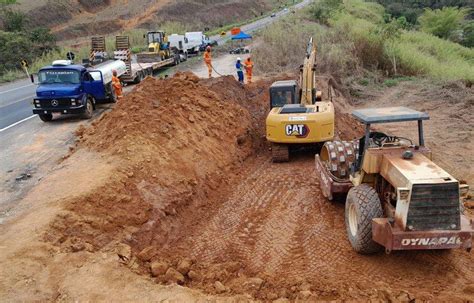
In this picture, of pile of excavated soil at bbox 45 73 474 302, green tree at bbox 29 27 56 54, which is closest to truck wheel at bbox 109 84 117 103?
pile of excavated soil at bbox 45 73 474 302

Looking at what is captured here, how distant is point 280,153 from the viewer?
12172 mm

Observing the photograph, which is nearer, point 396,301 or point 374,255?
point 396,301

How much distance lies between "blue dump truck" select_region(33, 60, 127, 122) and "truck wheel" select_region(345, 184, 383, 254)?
11497 millimetres

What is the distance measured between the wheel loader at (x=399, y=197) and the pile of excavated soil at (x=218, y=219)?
0.62 metres

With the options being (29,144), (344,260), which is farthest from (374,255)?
(29,144)

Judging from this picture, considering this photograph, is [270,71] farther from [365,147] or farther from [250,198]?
[365,147]

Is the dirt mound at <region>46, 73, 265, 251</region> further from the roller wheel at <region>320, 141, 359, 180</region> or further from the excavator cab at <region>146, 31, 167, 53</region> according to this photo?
the excavator cab at <region>146, 31, 167, 53</region>

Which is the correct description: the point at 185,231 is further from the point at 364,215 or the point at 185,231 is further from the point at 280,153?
the point at 280,153

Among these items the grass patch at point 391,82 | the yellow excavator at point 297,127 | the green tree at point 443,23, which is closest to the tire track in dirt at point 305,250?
the yellow excavator at point 297,127

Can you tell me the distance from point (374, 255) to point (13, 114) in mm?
16139

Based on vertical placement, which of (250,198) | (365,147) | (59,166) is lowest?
(250,198)

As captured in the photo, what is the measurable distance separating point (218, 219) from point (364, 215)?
11.0 ft

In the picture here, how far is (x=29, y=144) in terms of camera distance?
44.2ft

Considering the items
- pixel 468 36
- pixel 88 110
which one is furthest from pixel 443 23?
pixel 88 110
